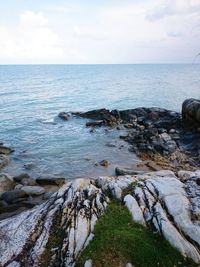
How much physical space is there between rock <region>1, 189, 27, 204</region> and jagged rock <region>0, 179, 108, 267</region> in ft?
19.9

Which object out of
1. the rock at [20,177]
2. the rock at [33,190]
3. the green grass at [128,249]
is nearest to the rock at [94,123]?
the rock at [20,177]

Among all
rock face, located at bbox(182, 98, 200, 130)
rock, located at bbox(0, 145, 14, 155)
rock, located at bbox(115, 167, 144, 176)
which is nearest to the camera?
rock, located at bbox(115, 167, 144, 176)

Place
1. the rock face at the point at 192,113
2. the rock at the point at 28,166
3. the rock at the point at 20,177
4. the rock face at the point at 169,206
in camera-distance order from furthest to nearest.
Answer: the rock face at the point at 192,113 < the rock at the point at 28,166 < the rock at the point at 20,177 < the rock face at the point at 169,206

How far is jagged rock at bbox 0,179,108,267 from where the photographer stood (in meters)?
9.95

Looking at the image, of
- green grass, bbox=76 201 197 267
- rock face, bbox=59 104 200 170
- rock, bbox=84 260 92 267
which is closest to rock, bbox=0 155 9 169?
rock face, bbox=59 104 200 170

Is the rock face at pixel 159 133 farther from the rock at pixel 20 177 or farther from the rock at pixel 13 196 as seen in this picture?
the rock at pixel 13 196

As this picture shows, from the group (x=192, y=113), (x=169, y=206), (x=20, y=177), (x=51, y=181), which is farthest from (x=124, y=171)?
(x=192, y=113)

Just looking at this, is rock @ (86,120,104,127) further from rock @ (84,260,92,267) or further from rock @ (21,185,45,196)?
rock @ (84,260,92,267)

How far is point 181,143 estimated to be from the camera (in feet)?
97.3

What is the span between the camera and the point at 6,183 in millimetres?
20828

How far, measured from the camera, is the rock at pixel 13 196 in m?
18.2

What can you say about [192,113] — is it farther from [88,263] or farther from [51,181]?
[88,263]

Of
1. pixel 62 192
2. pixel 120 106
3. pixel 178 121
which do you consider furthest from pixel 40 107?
pixel 62 192

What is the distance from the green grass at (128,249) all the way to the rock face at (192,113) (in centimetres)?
2396
